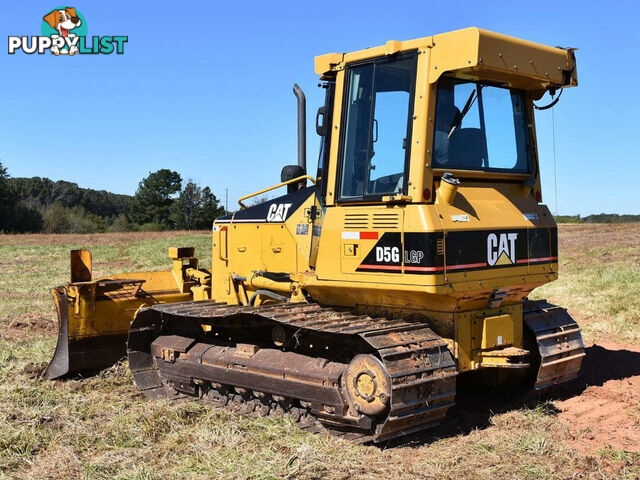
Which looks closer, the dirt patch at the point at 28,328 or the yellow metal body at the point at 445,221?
the yellow metal body at the point at 445,221

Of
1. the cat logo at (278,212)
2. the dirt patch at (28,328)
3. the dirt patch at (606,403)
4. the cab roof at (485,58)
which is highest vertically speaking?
the cab roof at (485,58)

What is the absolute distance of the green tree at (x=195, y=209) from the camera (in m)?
62.5

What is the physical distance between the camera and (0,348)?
10016 mm

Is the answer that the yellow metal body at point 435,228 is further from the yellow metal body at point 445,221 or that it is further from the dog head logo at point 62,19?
the dog head logo at point 62,19

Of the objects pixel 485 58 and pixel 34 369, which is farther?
pixel 34 369

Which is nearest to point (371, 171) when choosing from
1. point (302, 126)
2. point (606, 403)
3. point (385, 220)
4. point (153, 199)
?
point (385, 220)

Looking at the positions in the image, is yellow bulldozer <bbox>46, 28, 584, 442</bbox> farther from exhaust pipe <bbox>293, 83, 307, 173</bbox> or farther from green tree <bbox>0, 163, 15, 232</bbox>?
green tree <bbox>0, 163, 15, 232</bbox>

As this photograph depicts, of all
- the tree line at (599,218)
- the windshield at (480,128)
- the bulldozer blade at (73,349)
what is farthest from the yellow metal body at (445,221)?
the tree line at (599,218)

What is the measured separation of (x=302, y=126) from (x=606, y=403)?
4447mm

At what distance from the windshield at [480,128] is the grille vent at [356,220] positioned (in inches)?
31.1

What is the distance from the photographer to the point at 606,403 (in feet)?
24.0

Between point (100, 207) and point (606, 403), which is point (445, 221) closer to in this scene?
point (606, 403)

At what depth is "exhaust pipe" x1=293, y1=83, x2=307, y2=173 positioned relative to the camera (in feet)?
26.1

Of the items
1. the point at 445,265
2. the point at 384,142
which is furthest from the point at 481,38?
the point at 445,265
